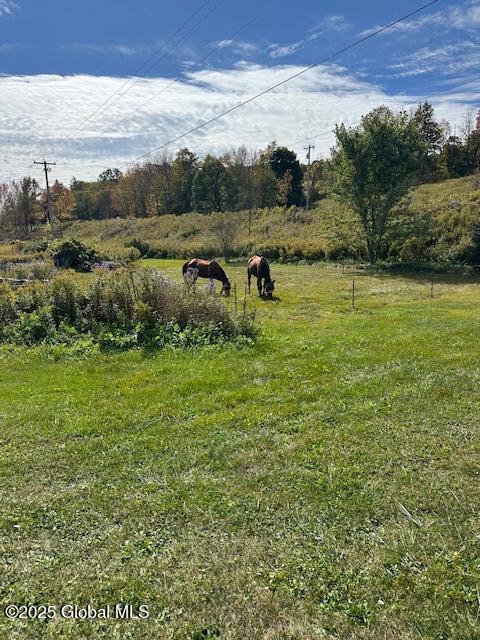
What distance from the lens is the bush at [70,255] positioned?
23.0 metres

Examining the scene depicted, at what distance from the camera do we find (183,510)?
3010mm

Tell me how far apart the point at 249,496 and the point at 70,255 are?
22715mm

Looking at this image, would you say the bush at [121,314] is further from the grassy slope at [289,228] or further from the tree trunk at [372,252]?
the grassy slope at [289,228]

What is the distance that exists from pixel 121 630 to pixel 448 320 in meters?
8.64

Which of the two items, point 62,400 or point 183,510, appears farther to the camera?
point 62,400

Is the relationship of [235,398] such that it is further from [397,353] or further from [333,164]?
[333,164]

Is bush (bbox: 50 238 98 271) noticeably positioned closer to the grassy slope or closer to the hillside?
the hillside

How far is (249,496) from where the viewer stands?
315 centimetres

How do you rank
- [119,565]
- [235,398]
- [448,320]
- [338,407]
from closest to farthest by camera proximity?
1. [119,565]
2. [338,407]
3. [235,398]
4. [448,320]

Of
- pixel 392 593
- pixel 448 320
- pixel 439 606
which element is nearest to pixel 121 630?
pixel 392 593

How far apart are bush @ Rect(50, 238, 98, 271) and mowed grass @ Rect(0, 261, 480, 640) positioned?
59.4 ft

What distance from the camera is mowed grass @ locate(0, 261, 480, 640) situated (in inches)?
86.6

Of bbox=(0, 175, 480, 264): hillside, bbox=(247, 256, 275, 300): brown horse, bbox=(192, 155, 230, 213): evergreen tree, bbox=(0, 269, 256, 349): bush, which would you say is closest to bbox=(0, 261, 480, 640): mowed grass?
bbox=(0, 269, 256, 349): bush

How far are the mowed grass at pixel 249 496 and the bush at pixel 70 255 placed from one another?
1811 centimetres
